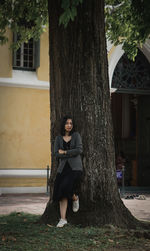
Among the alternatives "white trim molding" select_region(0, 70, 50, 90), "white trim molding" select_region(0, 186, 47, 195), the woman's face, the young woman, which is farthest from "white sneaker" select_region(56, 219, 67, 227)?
"white trim molding" select_region(0, 70, 50, 90)

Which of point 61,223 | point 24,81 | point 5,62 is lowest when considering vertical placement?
point 61,223

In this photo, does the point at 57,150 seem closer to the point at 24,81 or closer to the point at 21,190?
the point at 21,190

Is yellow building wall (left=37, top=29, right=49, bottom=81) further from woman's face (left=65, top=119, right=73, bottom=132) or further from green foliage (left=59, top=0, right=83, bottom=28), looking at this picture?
green foliage (left=59, top=0, right=83, bottom=28)

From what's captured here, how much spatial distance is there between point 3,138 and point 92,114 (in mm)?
8160

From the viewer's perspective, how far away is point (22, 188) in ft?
48.3

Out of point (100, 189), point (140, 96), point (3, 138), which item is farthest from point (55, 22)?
point (140, 96)

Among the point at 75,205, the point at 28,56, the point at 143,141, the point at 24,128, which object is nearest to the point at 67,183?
the point at 75,205

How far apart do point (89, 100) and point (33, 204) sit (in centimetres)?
552

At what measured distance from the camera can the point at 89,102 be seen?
7.13 m

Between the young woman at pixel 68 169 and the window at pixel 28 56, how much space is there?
870cm

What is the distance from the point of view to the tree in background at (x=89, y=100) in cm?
702

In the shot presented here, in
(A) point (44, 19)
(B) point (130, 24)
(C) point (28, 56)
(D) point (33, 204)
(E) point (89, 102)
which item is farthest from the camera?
(C) point (28, 56)

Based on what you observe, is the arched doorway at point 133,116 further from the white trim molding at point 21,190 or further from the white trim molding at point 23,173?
the white trim molding at point 21,190

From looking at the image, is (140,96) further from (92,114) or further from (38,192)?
(92,114)
